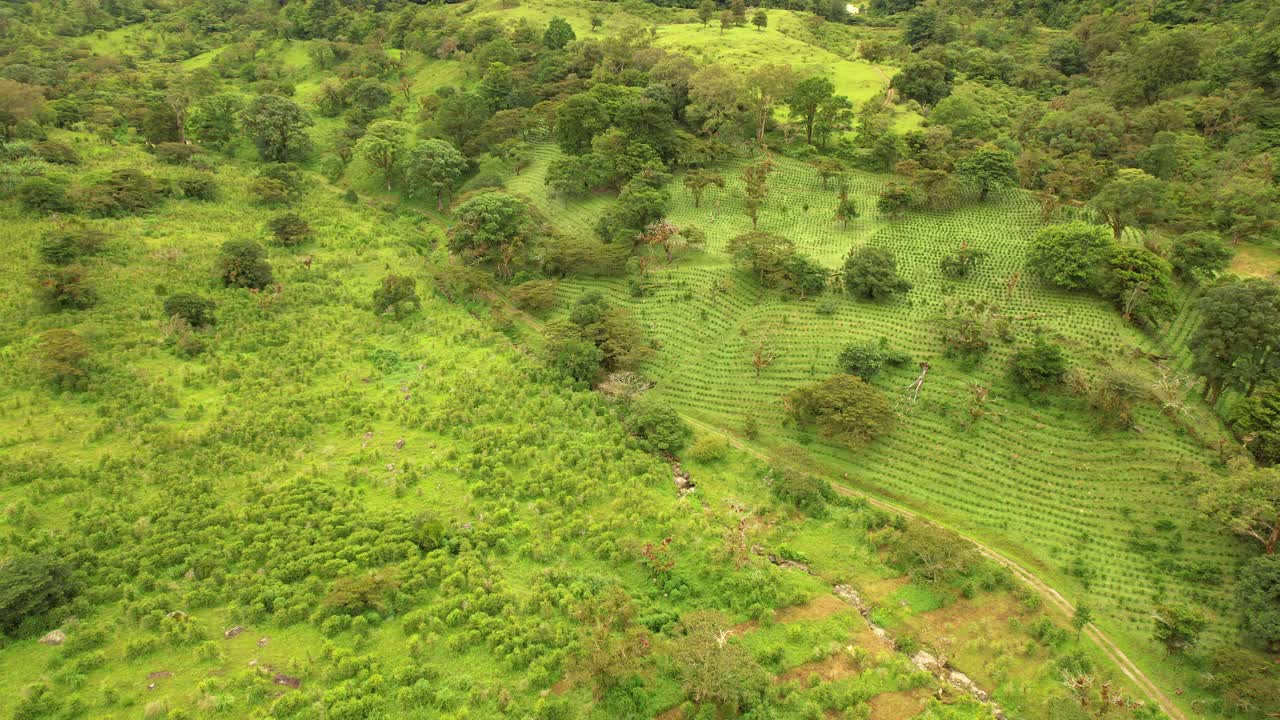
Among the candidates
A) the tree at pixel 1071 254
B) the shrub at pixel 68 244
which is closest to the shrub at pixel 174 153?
the shrub at pixel 68 244

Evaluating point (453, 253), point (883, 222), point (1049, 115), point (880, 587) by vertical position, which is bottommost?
point (880, 587)

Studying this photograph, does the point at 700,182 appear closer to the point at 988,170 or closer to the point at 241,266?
the point at 988,170

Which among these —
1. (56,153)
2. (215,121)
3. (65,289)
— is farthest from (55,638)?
(215,121)

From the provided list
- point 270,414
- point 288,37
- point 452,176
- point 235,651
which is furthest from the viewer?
point 288,37

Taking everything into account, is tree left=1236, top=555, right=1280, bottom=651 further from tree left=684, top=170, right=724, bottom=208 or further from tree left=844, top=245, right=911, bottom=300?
tree left=684, top=170, right=724, bottom=208

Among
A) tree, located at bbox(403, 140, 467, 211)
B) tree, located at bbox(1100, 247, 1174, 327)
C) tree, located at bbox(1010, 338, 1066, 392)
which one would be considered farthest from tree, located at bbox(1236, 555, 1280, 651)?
tree, located at bbox(403, 140, 467, 211)

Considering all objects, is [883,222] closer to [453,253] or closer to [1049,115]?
[1049,115]

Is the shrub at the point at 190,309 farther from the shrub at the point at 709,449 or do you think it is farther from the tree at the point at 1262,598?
the tree at the point at 1262,598

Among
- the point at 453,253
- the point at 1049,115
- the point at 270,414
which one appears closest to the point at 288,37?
the point at 453,253
